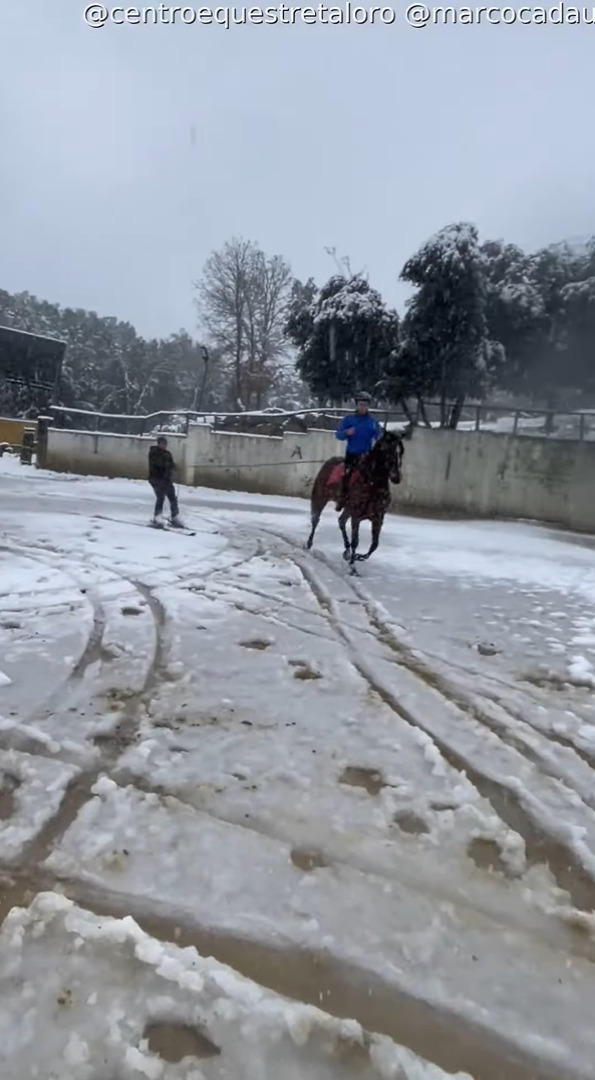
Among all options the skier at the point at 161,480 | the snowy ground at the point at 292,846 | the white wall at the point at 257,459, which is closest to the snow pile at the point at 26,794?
the snowy ground at the point at 292,846

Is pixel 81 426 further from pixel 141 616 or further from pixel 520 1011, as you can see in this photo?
pixel 520 1011

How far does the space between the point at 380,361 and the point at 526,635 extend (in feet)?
66.7

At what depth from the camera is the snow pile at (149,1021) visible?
1760mm

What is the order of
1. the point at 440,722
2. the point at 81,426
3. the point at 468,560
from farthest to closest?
the point at 81,426 → the point at 468,560 → the point at 440,722

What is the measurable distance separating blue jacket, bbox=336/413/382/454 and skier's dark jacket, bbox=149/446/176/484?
4295 millimetres

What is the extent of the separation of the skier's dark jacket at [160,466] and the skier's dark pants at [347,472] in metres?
4.25

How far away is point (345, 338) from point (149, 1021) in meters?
25.1

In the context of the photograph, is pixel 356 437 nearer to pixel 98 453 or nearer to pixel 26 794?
pixel 26 794

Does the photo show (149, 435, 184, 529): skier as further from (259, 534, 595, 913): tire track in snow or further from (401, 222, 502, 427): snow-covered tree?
(401, 222, 502, 427): snow-covered tree

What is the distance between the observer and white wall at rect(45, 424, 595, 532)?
15633mm

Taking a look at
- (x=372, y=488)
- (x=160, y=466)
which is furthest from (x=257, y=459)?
(x=372, y=488)

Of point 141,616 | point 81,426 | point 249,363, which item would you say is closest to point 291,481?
point 81,426

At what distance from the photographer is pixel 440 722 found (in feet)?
13.0

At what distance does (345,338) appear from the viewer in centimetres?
2550
